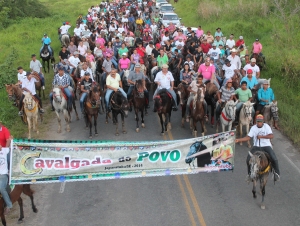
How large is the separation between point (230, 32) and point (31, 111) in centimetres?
1946

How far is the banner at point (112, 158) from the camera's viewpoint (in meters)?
9.36

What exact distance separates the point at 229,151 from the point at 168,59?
10.8 metres

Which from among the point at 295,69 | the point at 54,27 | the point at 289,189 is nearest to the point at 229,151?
the point at 289,189

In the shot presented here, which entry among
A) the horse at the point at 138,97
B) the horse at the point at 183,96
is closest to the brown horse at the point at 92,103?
the horse at the point at 138,97

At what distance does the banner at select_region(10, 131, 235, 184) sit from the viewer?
9359 mm

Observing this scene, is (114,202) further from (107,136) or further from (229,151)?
(107,136)

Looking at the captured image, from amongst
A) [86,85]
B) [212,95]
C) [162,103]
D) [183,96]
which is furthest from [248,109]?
[86,85]

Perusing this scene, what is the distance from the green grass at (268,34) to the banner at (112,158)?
5.32 metres

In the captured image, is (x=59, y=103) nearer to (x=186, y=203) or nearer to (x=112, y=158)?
(x=112, y=158)

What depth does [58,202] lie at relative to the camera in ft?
34.4

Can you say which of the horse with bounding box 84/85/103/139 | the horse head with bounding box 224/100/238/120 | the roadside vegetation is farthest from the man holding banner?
the horse head with bounding box 224/100/238/120

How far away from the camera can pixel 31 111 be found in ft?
48.7

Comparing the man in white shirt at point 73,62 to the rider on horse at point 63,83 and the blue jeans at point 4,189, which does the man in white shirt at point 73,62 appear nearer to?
the rider on horse at point 63,83

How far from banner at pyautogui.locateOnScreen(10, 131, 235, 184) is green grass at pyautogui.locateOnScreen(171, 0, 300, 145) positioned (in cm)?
532
